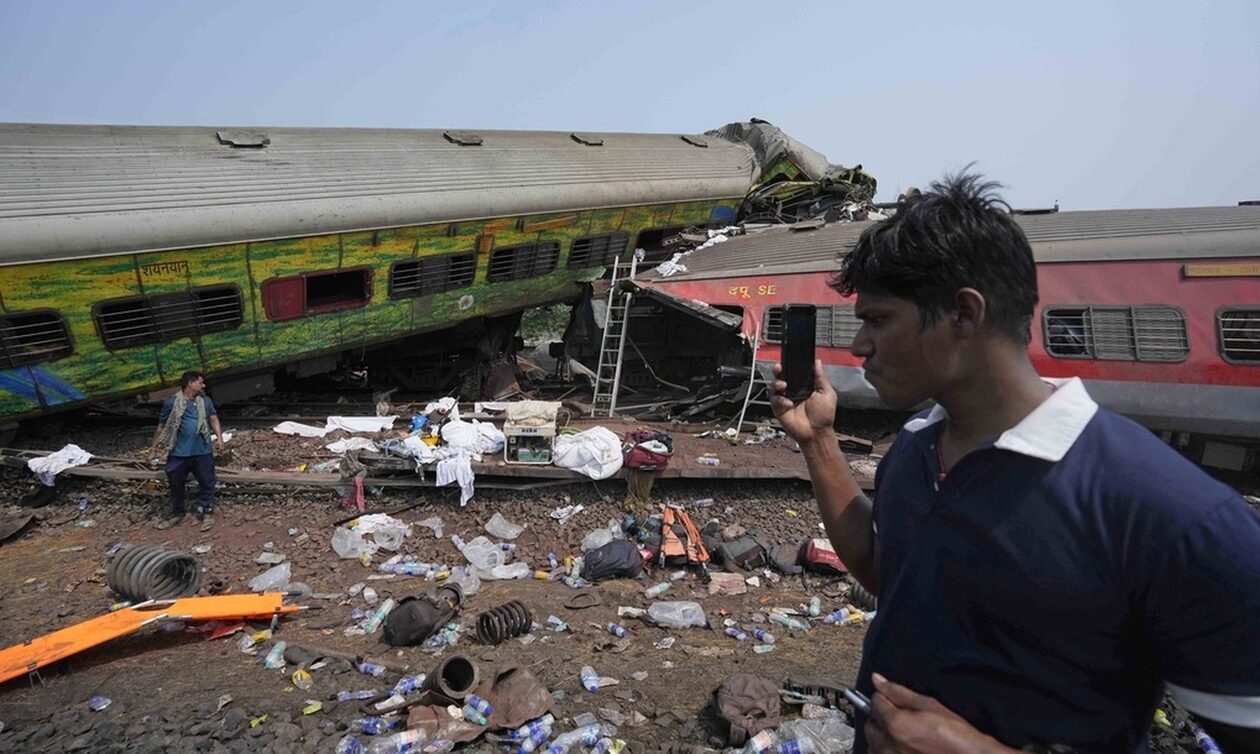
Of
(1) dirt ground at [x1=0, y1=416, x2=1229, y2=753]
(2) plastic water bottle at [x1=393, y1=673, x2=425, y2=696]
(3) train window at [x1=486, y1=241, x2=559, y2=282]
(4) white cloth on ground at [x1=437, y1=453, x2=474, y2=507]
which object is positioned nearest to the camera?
(1) dirt ground at [x1=0, y1=416, x2=1229, y2=753]

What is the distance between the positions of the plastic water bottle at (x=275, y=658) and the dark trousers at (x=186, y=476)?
118 inches

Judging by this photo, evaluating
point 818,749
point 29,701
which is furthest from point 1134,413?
point 29,701

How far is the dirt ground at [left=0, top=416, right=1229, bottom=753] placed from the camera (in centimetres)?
433

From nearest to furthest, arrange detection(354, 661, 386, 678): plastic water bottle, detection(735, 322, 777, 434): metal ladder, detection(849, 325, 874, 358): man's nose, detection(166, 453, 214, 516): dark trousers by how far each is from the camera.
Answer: detection(849, 325, 874, 358): man's nose, detection(354, 661, 386, 678): plastic water bottle, detection(166, 453, 214, 516): dark trousers, detection(735, 322, 777, 434): metal ladder

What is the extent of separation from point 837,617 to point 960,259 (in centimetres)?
535

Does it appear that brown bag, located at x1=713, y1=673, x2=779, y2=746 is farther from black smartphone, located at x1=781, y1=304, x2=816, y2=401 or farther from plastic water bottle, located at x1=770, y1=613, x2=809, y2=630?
black smartphone, located at x1=781, y1=304, x2=816, y2=401

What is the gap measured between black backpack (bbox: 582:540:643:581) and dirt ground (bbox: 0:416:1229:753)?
0.31ft

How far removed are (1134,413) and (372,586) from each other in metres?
8.35

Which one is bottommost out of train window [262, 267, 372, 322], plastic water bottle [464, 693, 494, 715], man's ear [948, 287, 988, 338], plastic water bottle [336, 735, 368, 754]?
plastic water bottle [336, 735, 368, 754]

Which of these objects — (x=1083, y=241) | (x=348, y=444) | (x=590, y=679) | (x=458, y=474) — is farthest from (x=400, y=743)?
(x=1083, y=241)

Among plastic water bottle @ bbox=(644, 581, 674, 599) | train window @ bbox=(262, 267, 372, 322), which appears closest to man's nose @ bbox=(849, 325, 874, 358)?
plastic water bottle @ bbox=(644, 581, 674, 599)

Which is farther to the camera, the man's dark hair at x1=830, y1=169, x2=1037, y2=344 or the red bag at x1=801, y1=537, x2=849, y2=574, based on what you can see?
the red bag at x1=801, y1=537, x2=849, y2=574

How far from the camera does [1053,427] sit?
1167 mm

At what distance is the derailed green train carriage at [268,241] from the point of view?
7758 millimetres
